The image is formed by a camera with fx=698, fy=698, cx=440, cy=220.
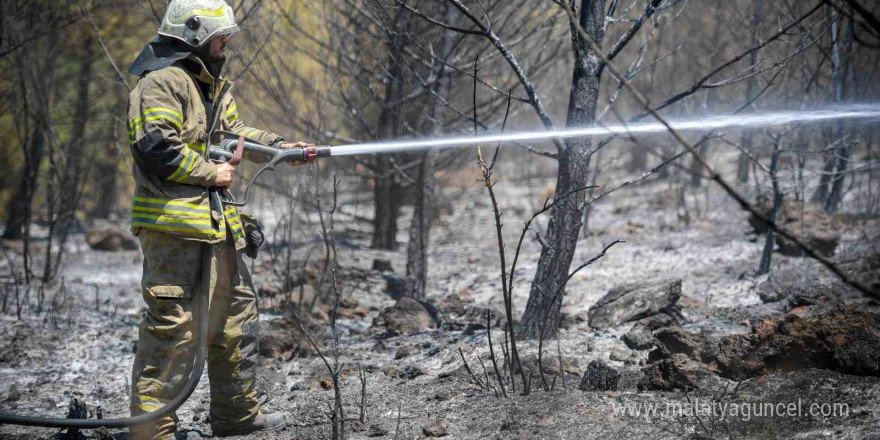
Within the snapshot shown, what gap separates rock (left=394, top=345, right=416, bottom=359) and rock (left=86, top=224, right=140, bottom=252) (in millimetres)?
6899

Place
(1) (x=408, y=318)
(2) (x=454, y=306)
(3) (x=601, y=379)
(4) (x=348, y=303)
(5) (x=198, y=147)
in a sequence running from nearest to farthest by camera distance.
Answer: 1. (5) (x=198, y=147)
2. (3) (x=601, y=379)
3. (1) (x=408, y=318)
4. (2) (x=454, y=306)
5. (4) (x=348, y=303)

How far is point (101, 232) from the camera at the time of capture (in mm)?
10320

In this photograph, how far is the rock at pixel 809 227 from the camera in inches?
268

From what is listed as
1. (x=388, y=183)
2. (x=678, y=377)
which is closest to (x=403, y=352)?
(x=678, y=377)

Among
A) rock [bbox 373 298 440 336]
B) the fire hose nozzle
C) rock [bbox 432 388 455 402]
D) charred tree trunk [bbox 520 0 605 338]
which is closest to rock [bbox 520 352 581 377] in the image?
charred tree trunk [bbox 520 0 605 338]

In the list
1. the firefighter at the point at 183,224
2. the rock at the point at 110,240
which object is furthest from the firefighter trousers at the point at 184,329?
the rock at the point at 110,240

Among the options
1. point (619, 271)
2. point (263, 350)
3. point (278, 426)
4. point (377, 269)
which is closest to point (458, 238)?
point (377, 269)

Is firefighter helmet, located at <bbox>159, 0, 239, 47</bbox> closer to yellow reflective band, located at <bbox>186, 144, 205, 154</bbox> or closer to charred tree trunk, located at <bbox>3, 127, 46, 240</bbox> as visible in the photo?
yellow reflective band, located at <bbox>186, 144, 205, 154</bbox>

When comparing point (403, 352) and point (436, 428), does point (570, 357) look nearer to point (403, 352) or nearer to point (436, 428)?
point (403, 352)

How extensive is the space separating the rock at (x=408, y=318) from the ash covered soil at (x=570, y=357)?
0.03 metres

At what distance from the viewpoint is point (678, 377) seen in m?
3.25

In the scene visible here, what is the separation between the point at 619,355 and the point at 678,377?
2.63 ft

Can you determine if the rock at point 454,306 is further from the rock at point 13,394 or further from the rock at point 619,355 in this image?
the rock at point 13,394

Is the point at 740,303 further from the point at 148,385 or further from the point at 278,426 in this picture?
the point at 148,385
